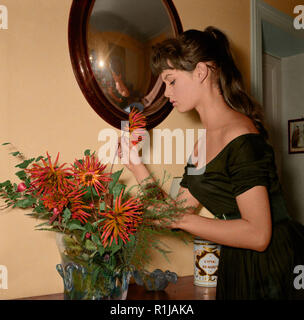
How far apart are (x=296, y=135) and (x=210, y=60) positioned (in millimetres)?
1962

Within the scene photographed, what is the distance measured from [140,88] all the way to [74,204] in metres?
0.67

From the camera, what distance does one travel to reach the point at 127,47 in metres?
1.36

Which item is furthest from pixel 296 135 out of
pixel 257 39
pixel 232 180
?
A: pixel 232 180

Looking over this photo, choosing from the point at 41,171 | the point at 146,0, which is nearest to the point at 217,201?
the point at 41,171

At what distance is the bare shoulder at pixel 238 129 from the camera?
1084 mm

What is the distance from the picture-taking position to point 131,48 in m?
1.38

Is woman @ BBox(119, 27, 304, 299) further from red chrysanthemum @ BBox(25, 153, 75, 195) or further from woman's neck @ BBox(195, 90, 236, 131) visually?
red chrysanthemum @ BBox(25, 153, 75, 195)

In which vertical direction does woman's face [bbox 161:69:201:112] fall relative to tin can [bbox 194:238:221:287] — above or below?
above

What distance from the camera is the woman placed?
3.26ft

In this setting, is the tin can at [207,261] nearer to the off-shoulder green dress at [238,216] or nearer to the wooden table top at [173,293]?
the wooden table top at [173,293]

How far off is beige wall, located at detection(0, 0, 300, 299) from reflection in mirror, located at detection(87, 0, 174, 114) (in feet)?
0.31

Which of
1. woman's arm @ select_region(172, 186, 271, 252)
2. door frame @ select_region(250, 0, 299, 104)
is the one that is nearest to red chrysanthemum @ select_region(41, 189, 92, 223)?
woman's arm @ select_region(172, 186, 271, 252)

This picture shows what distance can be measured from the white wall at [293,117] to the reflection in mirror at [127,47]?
1715mm

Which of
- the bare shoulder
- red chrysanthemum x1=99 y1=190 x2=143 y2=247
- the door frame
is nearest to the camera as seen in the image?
red chrysanthemum x1=99 y1=190 x2=143 y2=247
